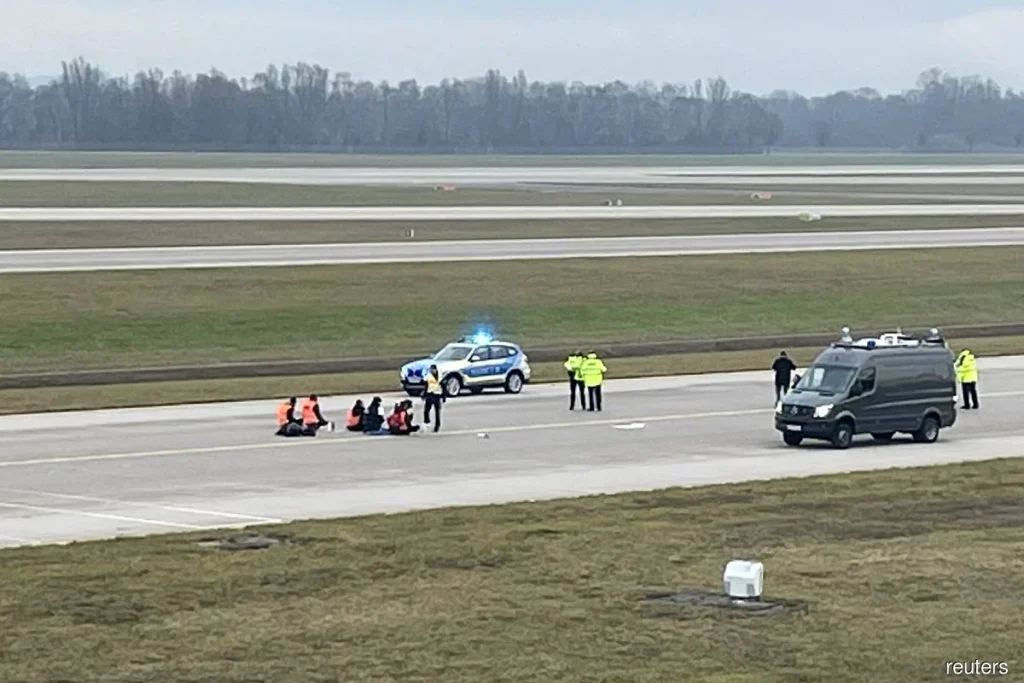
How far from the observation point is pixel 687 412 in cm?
4412

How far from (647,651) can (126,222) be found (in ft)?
270

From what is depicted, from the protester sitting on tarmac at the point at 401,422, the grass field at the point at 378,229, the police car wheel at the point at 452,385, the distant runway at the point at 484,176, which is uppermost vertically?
the protester sitting on tarmac at the point at 401,422

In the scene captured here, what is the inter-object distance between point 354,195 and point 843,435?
310 feet

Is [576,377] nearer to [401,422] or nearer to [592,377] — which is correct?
[592,377]

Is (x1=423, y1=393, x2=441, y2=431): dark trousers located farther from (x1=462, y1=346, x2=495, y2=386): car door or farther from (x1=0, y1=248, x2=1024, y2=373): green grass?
(x1=0, y1=248, x2=1024, y2=373): green grass

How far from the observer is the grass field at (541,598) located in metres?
18.4

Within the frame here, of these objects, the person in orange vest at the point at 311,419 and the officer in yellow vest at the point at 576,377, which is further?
the officer in yellow vest at the point at 576,377

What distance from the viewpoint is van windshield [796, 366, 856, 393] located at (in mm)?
39406

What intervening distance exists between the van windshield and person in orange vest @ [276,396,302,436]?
390 inches

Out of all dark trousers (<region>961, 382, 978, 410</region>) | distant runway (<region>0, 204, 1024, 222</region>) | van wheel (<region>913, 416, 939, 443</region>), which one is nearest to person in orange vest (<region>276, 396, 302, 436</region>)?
van wheel (<region>913, 416, 939, 443</region>)

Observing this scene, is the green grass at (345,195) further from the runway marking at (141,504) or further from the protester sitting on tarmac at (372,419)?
the runway marking at (141,504)

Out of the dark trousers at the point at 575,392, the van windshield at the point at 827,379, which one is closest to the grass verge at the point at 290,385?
the dark trousers at the point at 575,392

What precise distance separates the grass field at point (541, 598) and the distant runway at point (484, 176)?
126 m

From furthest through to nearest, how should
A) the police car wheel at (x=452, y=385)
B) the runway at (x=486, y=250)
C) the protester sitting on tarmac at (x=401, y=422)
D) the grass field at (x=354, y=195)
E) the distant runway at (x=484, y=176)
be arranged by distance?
the distant runway at (x=484, y=176), the grass field at (x=354, y=195), the runway at (x=486, y=250), the police car wheel at (x=452, y=385), the protester sitting on tarmac at (x=401, y=422)
